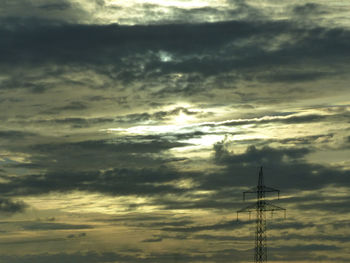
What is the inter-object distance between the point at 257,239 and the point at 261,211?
1977 centimetres

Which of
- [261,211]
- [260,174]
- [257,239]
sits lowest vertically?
[257,239]

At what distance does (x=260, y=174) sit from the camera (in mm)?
166750

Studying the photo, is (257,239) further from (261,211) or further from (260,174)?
(260,174)

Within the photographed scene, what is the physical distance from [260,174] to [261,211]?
1048 inches

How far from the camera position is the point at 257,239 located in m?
156

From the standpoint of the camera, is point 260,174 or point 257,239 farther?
point 260,174

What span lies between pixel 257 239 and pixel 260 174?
151ft

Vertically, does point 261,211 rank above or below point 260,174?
below

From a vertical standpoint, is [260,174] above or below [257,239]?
above

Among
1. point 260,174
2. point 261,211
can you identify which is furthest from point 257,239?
point 260,174

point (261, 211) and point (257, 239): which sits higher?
point (261, 211)
